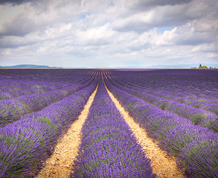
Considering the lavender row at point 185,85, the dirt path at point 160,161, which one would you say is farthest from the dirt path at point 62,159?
the lavender row at point 185,85

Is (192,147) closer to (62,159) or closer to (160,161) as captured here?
(160,161)

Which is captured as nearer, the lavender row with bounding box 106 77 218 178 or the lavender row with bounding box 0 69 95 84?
the lavender row with bounding box 106 77 218 178

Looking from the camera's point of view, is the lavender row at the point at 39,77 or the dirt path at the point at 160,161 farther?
the lavender row at the point at 39,77

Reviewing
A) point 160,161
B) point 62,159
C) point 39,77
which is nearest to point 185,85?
point 160,161

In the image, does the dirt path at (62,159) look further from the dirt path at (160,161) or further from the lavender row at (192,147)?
the lavender row at (192,147)

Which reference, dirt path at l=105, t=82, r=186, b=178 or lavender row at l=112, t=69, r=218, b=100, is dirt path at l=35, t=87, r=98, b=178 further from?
lavender row at l=112, t=69, r=218, b=100

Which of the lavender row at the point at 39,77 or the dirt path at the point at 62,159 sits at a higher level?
the lavender row at the point at 39,77

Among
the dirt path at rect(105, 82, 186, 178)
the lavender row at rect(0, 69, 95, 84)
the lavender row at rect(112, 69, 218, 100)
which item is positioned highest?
the lavender row at rect(0, 69, 95, 84)

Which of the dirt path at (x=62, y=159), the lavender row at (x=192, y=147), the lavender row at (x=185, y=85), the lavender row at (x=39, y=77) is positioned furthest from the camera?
the lavender row at (x=39, y=77)

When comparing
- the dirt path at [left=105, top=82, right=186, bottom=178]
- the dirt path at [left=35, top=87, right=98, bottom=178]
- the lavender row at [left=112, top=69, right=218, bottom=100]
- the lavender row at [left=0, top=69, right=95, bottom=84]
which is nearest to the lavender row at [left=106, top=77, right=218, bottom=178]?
the dirt path at [left=105, top=82, right=186, bottom=178]

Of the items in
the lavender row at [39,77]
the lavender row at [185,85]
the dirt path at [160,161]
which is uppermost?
the lavender row at [39,77]

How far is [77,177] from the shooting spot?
1.64 metres

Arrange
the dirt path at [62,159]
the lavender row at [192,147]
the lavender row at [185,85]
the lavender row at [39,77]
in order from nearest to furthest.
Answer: the lavender row at [192,147] < the dirt path at [62,159] < the lavender row at [185,85] < the lavender row at [39,77]

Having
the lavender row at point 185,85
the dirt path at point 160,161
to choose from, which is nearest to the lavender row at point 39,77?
the lavender row at point 185,85
